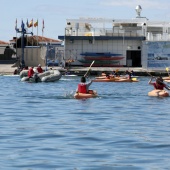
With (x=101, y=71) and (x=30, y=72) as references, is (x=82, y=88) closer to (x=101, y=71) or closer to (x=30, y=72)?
(x=30, y=72)

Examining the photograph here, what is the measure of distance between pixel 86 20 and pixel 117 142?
67.2 m

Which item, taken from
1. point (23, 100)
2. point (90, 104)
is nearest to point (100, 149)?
point (90, 104)

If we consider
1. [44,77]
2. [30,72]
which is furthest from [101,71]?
[30,72]

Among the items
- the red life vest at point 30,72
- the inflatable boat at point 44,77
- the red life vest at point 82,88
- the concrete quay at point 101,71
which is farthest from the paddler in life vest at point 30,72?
the red life vest at point 82,88

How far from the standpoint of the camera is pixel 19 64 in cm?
8506

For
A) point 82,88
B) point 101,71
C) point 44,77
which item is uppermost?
point 82,88

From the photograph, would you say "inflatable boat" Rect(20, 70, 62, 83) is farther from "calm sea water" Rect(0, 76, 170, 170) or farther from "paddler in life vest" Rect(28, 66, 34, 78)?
"calm sea water" Rect(0, 76, 170, 170)

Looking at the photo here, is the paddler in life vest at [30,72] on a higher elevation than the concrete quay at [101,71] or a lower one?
higher

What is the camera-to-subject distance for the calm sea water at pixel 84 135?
58.3ft

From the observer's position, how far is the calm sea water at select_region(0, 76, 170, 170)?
17.8 metres

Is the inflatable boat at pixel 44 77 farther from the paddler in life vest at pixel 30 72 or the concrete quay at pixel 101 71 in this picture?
the concrete quay at pixel 101 71

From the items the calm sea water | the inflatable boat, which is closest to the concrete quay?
the inflatable boat

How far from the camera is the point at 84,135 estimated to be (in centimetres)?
2255

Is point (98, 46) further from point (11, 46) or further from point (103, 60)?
point (11, 46)
